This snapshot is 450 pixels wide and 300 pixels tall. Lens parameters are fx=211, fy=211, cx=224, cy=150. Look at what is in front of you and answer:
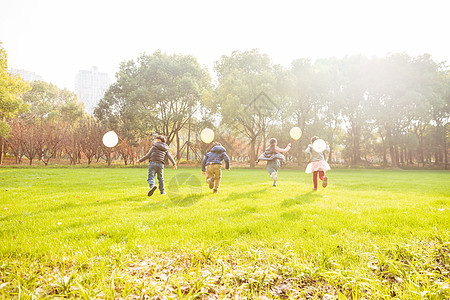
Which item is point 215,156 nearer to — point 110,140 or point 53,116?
point 110,140

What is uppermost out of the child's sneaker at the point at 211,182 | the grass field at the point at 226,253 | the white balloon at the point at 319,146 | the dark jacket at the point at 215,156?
the white balloon at the point at 319,146

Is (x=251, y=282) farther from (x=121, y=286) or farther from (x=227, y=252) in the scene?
(x=121, y=286)

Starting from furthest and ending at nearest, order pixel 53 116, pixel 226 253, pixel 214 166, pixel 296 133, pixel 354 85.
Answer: pixel 53 116 → pixel 354 85 → pixel 296 133 → pixel 214 166 → pixel 226 253

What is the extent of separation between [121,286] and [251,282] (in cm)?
171

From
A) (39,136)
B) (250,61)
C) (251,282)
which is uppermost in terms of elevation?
(250,61)

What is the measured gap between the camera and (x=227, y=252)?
3.68m

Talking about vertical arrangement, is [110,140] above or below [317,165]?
above

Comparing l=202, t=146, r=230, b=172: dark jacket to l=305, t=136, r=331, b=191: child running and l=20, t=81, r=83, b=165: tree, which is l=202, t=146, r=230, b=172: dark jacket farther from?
l=20, t=81, r=83, b=165: tree

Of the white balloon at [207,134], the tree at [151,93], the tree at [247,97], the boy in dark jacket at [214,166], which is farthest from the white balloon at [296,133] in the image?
the boy in dark jacket at [214,166]

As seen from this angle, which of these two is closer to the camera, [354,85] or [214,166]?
[214,166]

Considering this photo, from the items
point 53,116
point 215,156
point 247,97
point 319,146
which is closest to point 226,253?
point 215,156

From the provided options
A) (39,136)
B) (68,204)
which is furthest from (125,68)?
(68,204)

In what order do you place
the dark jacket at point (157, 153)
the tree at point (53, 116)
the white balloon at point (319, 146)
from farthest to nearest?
the tree at point (53, 116), the white balloon at point (319, 146), the dark jacket at point (157, 153)

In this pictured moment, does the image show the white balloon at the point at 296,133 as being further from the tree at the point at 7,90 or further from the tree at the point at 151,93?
the tree at the point at 7,90
